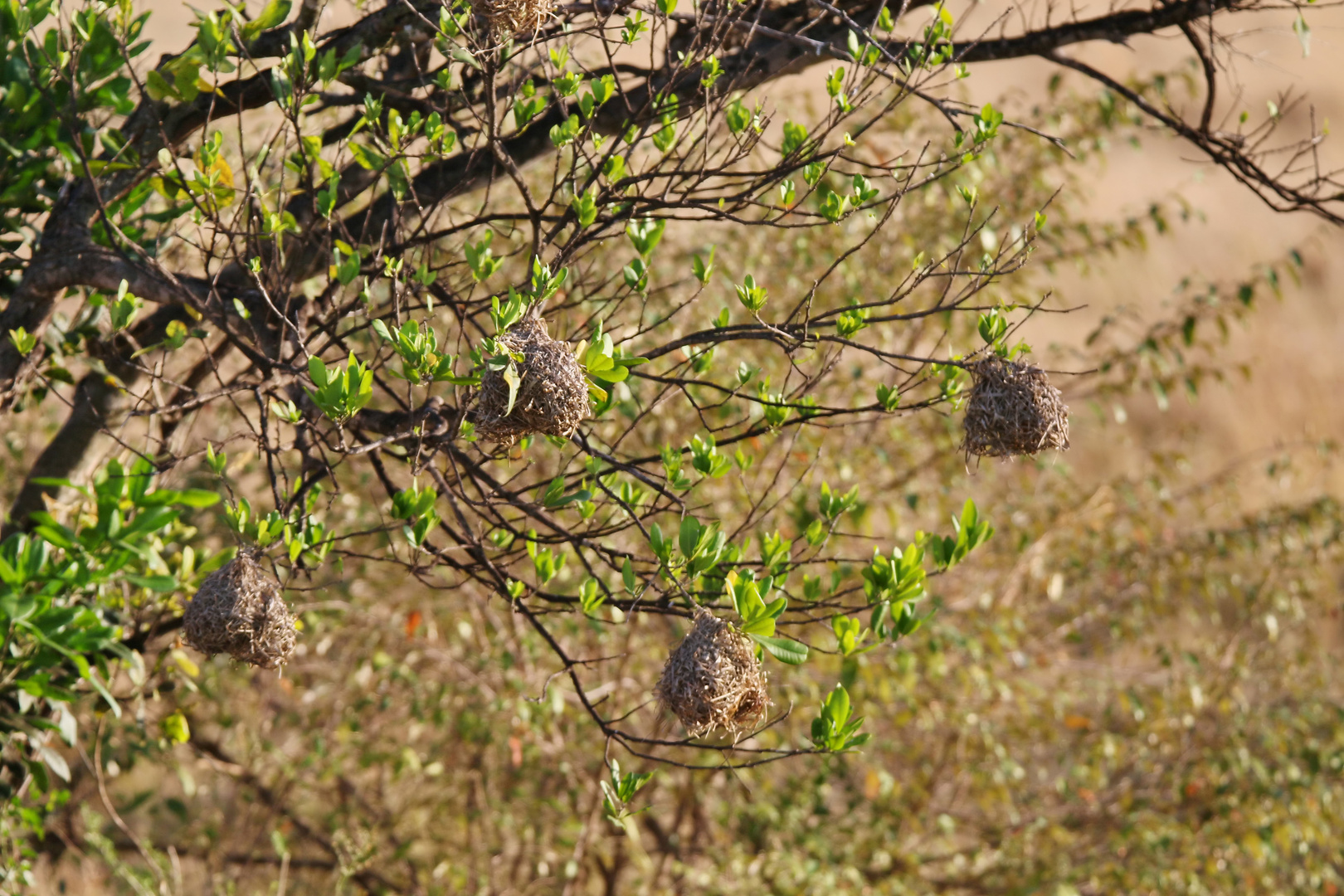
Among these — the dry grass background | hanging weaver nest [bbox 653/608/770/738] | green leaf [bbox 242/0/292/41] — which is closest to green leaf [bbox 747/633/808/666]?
hanging weaver nest [bbox 653/608/770/738]

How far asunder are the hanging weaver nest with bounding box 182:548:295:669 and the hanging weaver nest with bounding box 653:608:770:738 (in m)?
0.76

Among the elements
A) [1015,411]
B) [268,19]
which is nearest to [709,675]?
[1015,411]

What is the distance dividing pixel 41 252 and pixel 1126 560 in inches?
170

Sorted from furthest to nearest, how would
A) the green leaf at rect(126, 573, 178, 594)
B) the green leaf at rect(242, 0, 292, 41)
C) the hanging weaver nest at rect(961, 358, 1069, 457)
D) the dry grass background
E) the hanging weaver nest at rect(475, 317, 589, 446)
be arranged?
the dry grass background
the green leaf at rect(242, 0, 292, 41)
the green leaf at rect(126, 573, 178, 594)
the hanging weaver nest at rect(961, 358, 1069, 457)
the hanging weaver nest at rect(475, 317, 589, 446)

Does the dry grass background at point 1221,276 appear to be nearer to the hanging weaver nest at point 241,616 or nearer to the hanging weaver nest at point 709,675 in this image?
the hanging weaver nest at point 709,675

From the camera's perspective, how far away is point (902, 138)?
17.1 ft

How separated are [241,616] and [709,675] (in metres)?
0.89

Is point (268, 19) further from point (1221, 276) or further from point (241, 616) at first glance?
point (1221, 276)

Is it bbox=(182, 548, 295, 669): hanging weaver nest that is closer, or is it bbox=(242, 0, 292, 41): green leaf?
bbox=(182, 548, 295, 669): hanging weaver nest

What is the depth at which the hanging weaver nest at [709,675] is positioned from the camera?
6.47ft

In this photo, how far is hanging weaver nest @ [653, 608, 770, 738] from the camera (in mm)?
1972

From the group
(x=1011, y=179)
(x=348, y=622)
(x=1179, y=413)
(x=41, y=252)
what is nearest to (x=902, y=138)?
(x=1011, y=179)

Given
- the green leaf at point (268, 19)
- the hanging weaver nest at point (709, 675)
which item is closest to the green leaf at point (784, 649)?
the hanging weaver nest at point (709, 675)

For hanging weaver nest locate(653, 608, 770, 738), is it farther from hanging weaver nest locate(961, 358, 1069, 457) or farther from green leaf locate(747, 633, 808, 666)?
hanging weaver nest locate(961, 358, 1069, 457)
